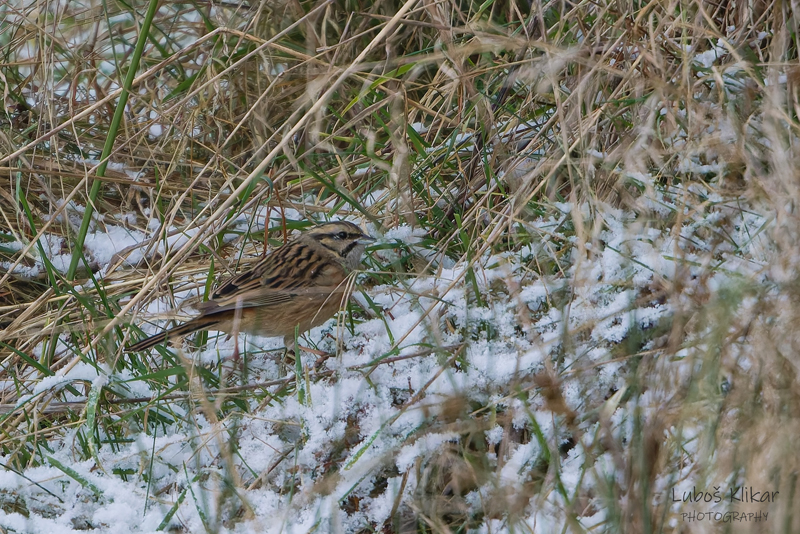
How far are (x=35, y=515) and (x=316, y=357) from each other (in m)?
1.42

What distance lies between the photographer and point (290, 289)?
4.21 meters

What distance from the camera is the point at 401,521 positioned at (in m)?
2.71

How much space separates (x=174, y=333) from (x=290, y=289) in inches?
25.1

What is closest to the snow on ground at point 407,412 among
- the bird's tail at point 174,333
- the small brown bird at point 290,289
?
the bird's tail at point 174,333

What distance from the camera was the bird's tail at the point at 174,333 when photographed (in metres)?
3.65

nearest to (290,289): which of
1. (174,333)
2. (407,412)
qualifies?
(174,333)

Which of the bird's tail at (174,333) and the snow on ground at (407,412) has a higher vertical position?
the bird's tail at (174,333)

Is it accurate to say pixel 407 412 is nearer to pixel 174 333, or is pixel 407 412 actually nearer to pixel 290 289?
pixel 174 333

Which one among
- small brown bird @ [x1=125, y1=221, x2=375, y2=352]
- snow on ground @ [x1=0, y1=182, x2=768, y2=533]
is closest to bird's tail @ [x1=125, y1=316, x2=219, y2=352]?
small brown bird @ [x1=125, y1=221, x2=375, y2=352]

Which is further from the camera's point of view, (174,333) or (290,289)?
(290,289)

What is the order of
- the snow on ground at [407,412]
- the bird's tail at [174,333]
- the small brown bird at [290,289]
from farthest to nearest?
the small brown bird at [290,289] < the bird's tail at [174,333] < the snow on ground at [407,412]

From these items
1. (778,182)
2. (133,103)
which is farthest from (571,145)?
(133,103)

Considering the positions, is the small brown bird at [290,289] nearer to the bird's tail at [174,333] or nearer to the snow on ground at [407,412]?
the bird's tail at [174,333]

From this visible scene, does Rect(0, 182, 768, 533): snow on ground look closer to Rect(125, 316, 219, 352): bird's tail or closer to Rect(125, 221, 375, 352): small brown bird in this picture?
Rect(125, 316, 219, 352): bird's tail
